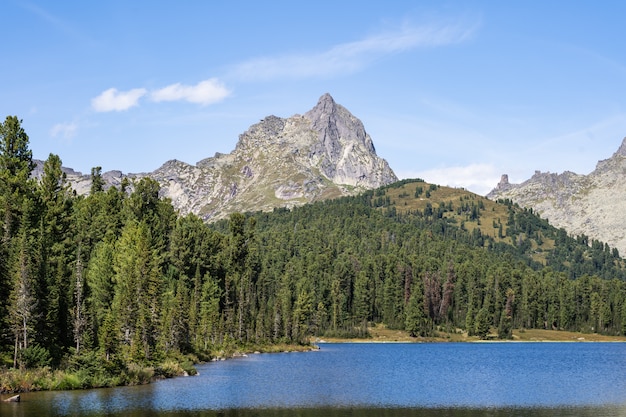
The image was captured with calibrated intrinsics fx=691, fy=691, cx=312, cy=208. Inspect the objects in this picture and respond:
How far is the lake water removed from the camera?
65.2m

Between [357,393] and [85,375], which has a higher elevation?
[85,375]

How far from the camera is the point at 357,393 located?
271 ft

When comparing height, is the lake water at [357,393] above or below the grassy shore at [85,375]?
below

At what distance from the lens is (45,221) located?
11294 cm

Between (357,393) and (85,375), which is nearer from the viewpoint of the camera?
(85,375)

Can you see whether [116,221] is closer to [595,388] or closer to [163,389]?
[163,389]

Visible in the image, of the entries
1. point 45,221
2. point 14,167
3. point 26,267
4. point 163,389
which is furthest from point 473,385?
point 14,167

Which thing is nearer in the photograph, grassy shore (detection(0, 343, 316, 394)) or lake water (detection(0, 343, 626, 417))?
lake water (detection(0, 343, 626, 417))

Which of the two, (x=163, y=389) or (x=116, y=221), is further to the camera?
(x=116, y=221)

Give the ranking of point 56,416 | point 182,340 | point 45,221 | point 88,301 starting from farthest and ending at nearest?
point 182,340, point 45,221, point 88,301, point 56,416

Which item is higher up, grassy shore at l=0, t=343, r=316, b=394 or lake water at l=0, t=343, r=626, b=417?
grassy shore at l=0, t=343, r=316, b=394

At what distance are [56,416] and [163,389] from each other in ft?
78.6

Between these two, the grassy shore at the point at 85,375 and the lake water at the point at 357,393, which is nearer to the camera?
the lake water at the point at 357,393

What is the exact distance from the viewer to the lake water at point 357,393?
214ft
